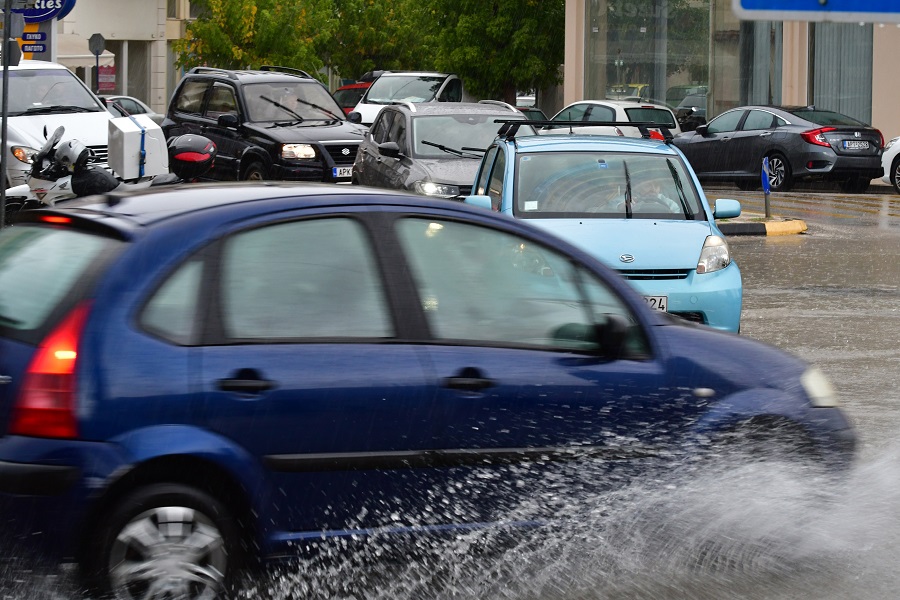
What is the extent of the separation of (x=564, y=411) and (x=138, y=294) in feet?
4.98

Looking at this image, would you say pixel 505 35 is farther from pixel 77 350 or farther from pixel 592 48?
pixel 77 350

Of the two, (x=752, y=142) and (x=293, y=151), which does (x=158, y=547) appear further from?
(x=752, y=142)

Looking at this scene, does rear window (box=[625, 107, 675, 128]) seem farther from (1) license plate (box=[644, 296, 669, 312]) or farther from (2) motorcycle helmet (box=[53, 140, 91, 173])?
(1) license plate (box=[644, 296, 669, 312])

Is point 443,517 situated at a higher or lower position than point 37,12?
lower

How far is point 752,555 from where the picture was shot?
18.8ft

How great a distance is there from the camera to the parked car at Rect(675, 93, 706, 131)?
33.0 metres

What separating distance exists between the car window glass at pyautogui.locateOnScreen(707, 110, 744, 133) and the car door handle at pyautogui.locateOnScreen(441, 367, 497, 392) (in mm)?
23107

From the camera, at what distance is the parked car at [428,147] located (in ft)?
52.3

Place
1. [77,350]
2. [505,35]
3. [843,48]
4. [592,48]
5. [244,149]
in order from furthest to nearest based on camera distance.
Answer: [505,35]
[592,48]
[843,48]
[244,149]
[77,350]

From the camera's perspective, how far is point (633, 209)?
420 inches

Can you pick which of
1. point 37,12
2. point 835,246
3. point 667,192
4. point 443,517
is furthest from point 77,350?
point 37,12

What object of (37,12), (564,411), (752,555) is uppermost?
(37,12)

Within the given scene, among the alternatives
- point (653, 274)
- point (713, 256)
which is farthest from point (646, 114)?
point (653, 274)

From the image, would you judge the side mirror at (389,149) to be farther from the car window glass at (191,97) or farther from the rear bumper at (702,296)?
the rear bumper at (702,296)
